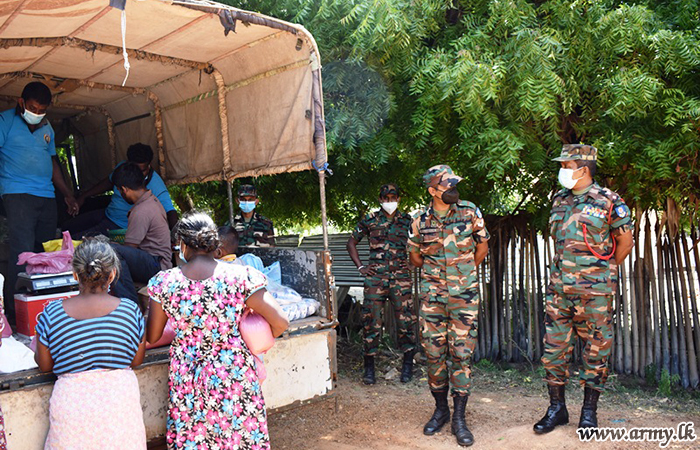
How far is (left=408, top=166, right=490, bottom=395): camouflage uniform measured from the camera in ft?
14.3

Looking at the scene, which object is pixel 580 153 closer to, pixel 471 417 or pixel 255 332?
pixel 471 417

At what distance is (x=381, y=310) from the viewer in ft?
20.3

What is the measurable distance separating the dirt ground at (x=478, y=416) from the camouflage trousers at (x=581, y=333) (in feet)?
1.52

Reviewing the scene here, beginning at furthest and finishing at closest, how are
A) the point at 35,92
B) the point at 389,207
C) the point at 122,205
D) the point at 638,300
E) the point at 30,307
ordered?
the point at 389,207
the point at 638,300
the point at 122,205
the point at 35,92
the point at 30,307

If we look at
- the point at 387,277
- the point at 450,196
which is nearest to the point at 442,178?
the point at 450,196

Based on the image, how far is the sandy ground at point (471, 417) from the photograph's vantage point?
445 cm

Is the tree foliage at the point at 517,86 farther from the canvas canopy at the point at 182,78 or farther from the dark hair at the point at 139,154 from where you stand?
the dark hair at the point at 139,154

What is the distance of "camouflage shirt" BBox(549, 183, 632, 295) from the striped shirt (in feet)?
9.87

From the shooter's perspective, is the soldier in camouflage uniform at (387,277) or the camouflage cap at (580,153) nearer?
the camouflage cap at (580,153)

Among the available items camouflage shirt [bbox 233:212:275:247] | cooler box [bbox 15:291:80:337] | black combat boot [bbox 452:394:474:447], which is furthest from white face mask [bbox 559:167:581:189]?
cooler box [bbox 15:291:80:337]

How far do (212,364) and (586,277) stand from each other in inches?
105

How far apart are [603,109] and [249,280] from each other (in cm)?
367

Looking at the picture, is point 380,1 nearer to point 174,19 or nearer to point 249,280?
point 174,19

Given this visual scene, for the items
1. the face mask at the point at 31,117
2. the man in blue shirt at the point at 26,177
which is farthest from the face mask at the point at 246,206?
the face mask at the point at 31,117
